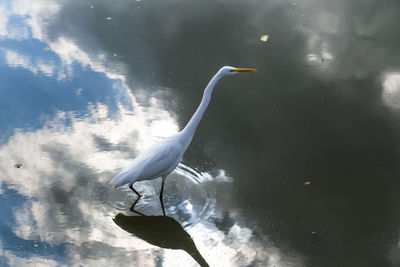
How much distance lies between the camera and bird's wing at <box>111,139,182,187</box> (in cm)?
360

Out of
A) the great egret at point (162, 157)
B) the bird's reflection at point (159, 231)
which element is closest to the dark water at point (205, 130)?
the bird's reflection at point (159, 231)

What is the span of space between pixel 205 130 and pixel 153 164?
110 centimetres

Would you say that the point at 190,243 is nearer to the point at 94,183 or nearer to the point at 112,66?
the point at 94,183

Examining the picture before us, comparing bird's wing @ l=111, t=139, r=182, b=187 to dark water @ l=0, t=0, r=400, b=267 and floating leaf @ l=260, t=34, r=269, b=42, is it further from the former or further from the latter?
floating leaf @ l=260, t=34, r=269, b=42

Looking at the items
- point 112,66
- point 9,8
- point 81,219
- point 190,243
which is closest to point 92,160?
point 81,219

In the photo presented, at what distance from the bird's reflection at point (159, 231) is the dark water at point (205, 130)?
0.4 inches

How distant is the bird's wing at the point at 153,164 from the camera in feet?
11.8

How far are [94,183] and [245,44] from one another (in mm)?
2878

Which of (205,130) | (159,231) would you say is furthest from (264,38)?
(159,231)

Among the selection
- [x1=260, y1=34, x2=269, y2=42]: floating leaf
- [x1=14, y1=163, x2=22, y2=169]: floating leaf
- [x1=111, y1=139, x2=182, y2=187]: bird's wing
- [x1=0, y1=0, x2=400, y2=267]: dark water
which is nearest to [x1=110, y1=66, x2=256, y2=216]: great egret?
[x1=111, y1=139, x2=182, y2=187]: bird's wing

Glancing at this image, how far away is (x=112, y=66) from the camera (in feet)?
18.3

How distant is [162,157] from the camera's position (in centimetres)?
367

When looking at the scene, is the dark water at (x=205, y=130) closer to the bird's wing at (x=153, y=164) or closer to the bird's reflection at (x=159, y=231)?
the bird's reflection at (x=159, y=231)

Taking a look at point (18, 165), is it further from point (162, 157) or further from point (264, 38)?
point (264, 38)
